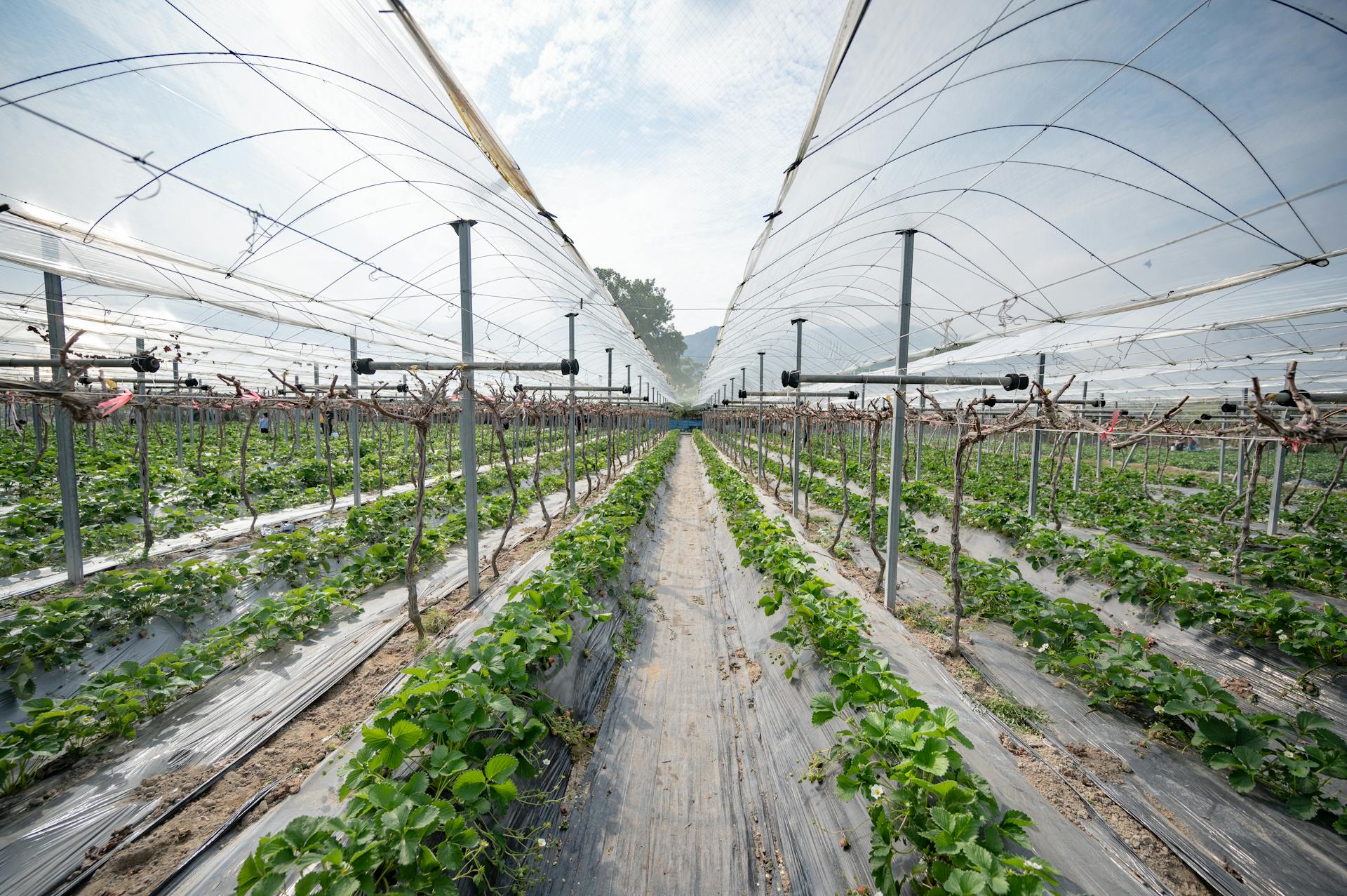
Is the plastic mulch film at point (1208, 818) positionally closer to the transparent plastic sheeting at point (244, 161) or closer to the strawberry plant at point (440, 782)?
the strawberry plant at point (440, 782)

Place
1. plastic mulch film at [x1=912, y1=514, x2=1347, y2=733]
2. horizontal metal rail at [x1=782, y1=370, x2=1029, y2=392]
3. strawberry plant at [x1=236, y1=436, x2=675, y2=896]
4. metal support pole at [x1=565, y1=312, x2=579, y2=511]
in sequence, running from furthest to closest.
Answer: metal support pole at [x1=565, y1=312, x2=579, y2=511], horizontal metal rail at [x1=782, y1=370, x2=1029, y2=392], plastic mulch film at [x1=912, y1=514, x2=1347, y2=733], strawberry plant at [x1=236, y1=436, x2=675, y2=896]

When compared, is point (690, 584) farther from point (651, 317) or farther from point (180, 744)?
point (651, 317)

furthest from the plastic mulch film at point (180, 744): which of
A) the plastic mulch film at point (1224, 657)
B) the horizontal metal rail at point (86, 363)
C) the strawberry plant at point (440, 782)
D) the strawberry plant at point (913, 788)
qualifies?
the plastic mulch film at point (1224, 657)

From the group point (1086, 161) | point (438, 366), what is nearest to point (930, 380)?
point (1086, 161)

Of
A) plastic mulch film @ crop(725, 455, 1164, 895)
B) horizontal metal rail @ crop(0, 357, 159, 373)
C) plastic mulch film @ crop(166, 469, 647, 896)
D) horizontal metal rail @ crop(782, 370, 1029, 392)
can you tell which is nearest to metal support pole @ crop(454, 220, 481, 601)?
plastic mulch film @ crop(166, 469, 647, 896)

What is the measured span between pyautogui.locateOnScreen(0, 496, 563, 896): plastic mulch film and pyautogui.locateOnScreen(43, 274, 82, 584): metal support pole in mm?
4229

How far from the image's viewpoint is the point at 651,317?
6138 centimetres

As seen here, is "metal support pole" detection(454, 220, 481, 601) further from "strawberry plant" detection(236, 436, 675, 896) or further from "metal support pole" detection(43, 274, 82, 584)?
"metal support pole" detection(43, 274, 82, 584)

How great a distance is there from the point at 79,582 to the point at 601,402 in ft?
44.8

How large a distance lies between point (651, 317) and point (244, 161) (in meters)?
58.7

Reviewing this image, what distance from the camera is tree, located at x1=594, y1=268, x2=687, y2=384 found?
4612 cm

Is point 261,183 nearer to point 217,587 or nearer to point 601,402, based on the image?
point 217,587

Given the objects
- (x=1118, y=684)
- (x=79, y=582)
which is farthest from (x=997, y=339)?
(x=79, y=582)

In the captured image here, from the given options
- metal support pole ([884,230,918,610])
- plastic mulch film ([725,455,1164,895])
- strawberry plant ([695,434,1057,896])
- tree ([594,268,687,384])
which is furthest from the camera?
tree ([594,268,687,384])
